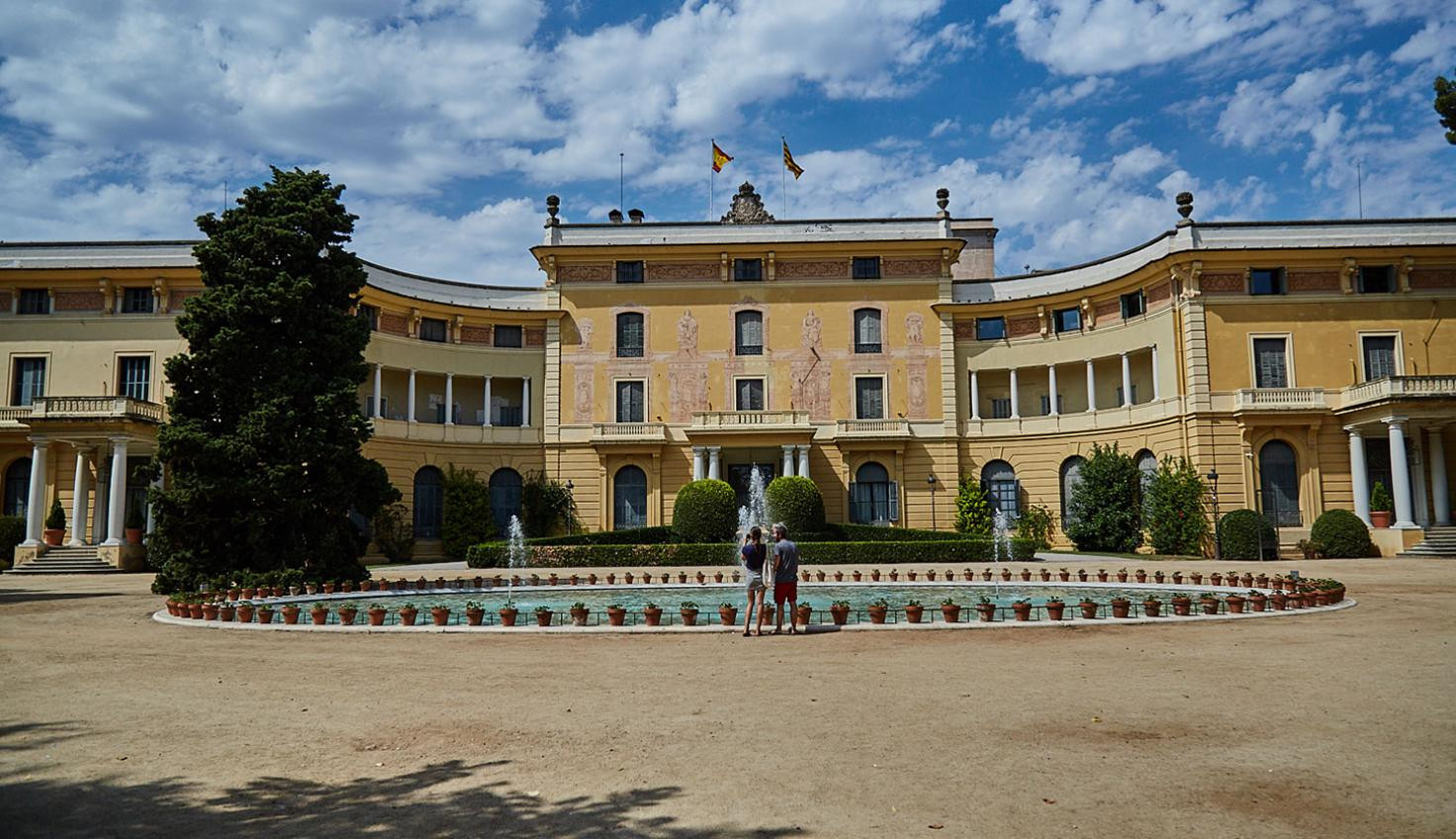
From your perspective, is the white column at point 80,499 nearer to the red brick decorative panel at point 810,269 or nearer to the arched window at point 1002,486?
the red brick decorative panel at point 810,269

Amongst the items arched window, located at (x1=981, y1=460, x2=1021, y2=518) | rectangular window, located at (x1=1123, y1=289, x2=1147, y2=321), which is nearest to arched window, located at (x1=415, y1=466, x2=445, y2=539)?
arched window, located at (x1=981, y1=460, x2=1021, y2=518)

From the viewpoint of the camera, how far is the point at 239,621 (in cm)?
1522

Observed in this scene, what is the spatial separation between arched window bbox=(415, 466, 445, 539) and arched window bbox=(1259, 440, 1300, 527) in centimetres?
3125

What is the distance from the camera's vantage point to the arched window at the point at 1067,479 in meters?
39.0

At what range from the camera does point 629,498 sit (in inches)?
1591

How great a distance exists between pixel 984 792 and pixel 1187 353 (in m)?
33.0

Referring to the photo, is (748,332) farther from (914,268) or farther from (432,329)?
(432,329)

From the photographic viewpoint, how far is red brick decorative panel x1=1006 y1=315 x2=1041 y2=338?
40.7 metres

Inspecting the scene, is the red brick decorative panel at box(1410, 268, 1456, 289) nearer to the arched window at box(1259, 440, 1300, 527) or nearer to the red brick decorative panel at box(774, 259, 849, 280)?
the arched window at box(1259, 440, 1300, 527)

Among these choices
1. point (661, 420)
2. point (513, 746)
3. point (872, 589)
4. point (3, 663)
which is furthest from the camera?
point (661, 420)

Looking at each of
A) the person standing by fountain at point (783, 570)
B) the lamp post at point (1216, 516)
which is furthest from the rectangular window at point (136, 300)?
the lamp post at point (1216, 516)

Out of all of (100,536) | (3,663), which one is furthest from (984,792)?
(100,536)

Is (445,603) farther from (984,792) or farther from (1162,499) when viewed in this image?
(1162,499)

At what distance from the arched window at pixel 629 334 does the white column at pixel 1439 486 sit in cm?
2935
